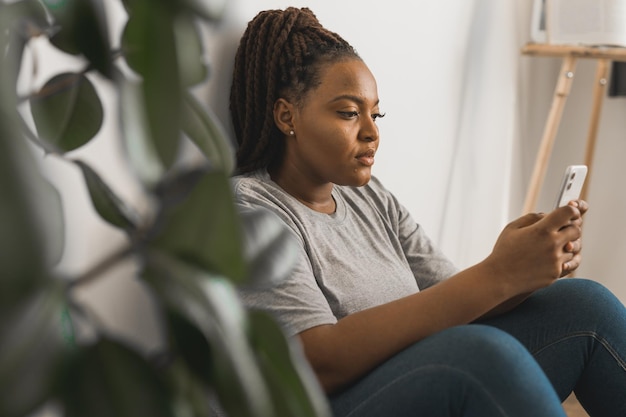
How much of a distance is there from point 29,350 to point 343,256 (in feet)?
3.45

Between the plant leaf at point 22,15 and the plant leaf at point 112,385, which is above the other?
the plant leaf at point 22,15

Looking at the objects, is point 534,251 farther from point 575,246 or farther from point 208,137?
point 208,137

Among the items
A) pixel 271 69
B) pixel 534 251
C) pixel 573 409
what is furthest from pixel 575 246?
pixel 573 409

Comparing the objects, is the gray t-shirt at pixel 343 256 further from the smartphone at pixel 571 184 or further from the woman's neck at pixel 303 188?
the smartphone at pixel 571 184

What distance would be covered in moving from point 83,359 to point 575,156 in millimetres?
2642

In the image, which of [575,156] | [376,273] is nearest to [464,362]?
[376,273]

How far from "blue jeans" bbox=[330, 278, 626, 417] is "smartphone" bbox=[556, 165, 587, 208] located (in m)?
0.19

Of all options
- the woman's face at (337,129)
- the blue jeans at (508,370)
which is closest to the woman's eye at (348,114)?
the woman's face at (337,129)

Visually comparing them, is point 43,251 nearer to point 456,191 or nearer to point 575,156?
point 456,191

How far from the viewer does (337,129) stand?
1398 millimetres

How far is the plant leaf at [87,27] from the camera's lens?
1.41ft

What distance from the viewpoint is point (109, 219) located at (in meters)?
0.55

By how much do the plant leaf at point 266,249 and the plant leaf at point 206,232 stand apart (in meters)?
0.05

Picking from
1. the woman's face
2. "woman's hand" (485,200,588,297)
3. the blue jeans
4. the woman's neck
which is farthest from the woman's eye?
the blue jeans
